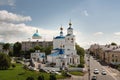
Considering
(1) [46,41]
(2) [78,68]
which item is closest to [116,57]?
(2) [78,68]

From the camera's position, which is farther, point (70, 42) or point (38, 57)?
point (38, 57)

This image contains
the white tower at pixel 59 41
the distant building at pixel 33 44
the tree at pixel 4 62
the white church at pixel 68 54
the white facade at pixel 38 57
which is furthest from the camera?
the distant building at pixel 33 44

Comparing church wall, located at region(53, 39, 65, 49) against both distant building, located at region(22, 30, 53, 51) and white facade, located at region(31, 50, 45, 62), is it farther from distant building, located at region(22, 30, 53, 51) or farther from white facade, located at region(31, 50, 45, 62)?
distant building, located at region(22, 30, 53, 51)

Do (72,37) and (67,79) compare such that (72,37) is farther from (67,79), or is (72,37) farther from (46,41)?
(46,41)

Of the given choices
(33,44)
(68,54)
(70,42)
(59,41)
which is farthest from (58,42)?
(33,44)

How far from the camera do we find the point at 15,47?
451 feet

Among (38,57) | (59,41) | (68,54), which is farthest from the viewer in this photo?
(38,57)

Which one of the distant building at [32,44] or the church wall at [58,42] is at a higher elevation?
the distant building at [32,44]

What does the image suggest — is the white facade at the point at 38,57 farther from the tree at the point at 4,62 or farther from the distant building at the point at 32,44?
the distant building at the point at 32,44

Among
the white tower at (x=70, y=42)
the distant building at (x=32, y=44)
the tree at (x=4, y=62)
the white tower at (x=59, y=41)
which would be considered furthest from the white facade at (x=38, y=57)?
the distant building at (x=32, y=44)

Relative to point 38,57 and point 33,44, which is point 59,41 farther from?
point 33,44

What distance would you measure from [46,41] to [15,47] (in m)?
19.0

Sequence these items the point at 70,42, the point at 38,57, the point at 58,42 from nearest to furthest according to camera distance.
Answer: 1. the point at 70,42
2. the point at 58,42
3. the point at 38,57

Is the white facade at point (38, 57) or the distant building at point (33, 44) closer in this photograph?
the white facade at point (38, 57)
